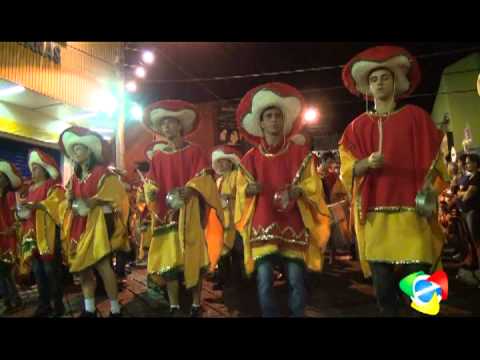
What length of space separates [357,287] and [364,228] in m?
2.55

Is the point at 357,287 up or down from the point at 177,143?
down

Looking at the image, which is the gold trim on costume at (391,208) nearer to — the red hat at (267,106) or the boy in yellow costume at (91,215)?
the red hat at (267,106)

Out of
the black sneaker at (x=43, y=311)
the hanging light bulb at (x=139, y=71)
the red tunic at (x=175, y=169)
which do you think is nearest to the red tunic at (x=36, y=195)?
the black sneaker at (x=43, y=311)

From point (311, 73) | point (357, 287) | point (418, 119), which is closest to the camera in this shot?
point (418, 119)

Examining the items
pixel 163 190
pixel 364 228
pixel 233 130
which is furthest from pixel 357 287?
pixel 233 130

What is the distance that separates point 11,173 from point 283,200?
3931 millimetres

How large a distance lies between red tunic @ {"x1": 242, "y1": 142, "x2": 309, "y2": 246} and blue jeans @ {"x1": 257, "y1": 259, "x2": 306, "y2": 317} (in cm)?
20

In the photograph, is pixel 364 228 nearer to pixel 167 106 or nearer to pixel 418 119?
pixel 418 119

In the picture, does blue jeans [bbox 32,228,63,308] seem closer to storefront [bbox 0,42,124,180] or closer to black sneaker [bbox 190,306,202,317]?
black sneaker [bbox 190,306,202,317]

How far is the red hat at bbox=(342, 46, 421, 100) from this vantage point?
9.79ft

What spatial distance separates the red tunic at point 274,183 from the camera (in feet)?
10.7

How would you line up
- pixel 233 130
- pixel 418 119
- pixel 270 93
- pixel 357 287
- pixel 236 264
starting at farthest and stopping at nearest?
pixel 233 130, pixel 236 264, pixel 357 287, pixel 270 93, pixel 418 119

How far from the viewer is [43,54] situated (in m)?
8.41

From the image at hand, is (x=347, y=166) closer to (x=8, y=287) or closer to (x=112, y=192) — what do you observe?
(x=112, y=192)
